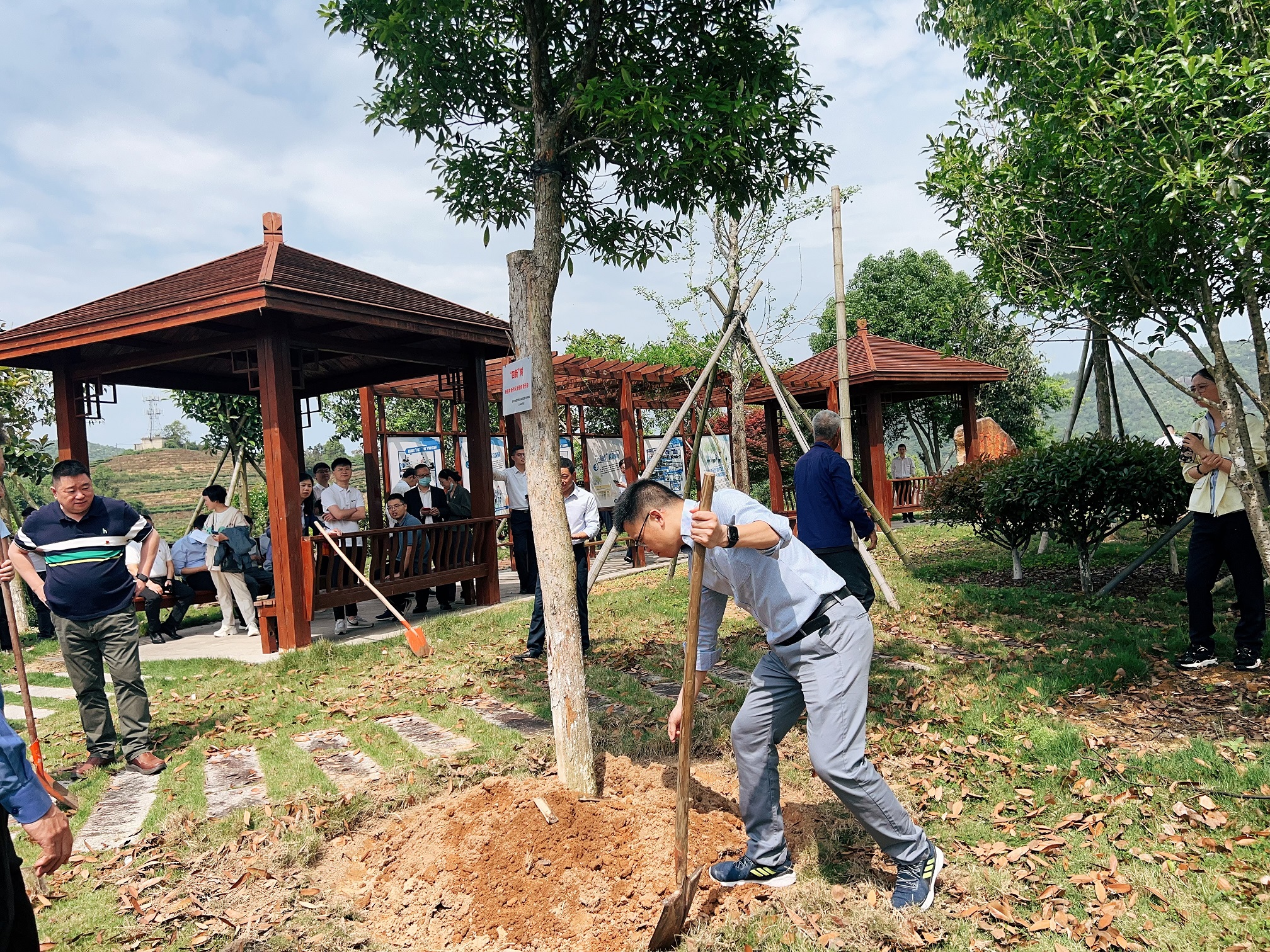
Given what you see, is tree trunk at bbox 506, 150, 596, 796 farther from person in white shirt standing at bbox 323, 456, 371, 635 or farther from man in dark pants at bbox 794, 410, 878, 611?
person in white shirt standing at bbox 323, 456, 371, 635

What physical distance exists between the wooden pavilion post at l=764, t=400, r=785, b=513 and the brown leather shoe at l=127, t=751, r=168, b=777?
47.6 ft

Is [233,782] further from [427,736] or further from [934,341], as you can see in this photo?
[934,341]

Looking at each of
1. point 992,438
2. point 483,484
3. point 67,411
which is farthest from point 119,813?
point 992,438

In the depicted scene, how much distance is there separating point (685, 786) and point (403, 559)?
6835mm

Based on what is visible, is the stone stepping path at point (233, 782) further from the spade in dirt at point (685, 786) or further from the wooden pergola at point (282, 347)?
the wooden pergola at point (282, 347)

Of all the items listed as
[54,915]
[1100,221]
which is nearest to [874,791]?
[54,915]

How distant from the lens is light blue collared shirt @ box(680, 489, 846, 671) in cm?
319

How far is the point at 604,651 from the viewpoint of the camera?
7.40m

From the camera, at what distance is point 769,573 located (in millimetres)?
3229

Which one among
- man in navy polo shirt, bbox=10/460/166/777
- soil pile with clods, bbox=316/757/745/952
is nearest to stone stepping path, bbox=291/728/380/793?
soil pile with clods, bbox=316/757/745/952

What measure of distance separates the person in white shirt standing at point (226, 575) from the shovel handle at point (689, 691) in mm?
7487

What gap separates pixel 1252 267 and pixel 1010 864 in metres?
3.71

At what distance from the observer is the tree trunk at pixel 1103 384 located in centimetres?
996

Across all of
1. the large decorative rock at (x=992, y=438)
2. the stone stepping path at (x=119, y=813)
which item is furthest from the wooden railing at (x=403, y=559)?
the large decorative rock at (x=992, y=438)
